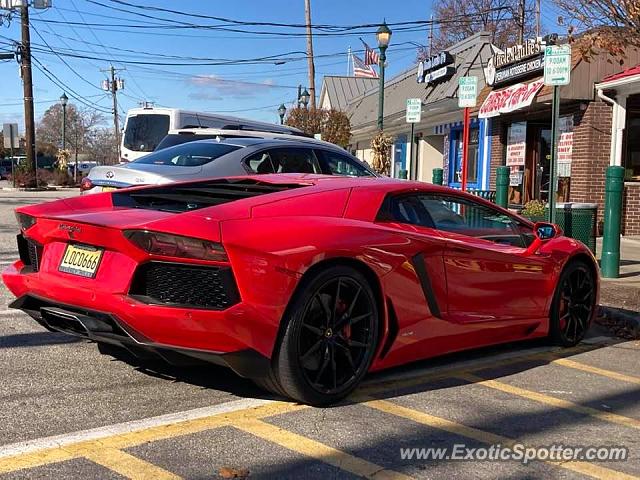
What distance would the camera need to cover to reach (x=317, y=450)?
3.48 metres

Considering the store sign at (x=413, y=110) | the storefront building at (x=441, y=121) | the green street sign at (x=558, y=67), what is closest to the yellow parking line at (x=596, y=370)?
the green street sign at (x=558, y=67)

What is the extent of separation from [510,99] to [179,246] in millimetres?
13579

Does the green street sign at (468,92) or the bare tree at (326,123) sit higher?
the bare tree at (326,123)

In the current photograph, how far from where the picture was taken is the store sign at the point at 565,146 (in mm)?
15000

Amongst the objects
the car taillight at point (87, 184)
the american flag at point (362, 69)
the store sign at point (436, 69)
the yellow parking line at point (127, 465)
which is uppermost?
the american flag at point (362, 69)

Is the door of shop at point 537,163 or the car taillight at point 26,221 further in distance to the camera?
the door of shop at point 537,163

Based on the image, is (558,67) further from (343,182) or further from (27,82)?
(27,82)

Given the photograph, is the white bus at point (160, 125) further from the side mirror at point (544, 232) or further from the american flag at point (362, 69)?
the american flag at point (362, 69)

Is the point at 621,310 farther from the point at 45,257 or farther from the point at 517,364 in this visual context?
the point at 45,257

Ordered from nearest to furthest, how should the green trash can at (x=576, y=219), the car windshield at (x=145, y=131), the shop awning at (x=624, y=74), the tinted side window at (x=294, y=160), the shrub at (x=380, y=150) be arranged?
the tinted side window at (x=294, y=160), the green trash can at (x=576, y=219), the shop awning at (x=624, y=74), the car windshield at (x=145, y=131), the shrub at (x=380, y=150)

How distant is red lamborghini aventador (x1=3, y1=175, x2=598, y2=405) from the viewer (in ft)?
12.3

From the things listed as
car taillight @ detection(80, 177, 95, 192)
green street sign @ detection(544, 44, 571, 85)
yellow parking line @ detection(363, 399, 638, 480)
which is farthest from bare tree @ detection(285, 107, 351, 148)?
yellow parking line @ detection(363, 399, 638, 480)

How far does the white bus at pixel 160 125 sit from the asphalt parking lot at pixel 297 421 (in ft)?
34.1

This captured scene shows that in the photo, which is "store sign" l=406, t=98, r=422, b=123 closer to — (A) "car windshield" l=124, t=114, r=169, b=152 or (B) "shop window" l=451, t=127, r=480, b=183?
(A) "car windshield" l=124, t=114, r=169, b=152
